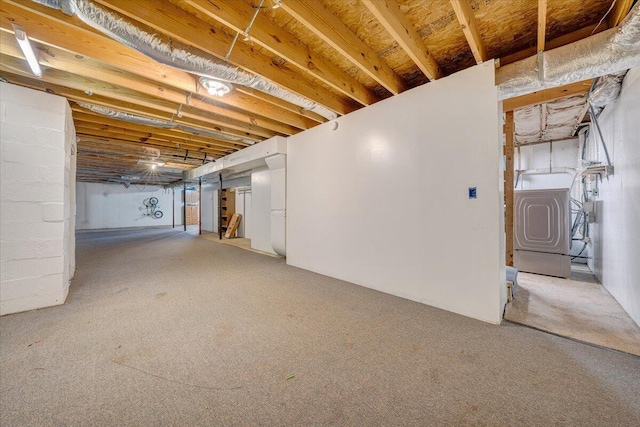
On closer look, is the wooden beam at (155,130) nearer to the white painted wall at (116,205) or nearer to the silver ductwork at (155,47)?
the silver ductwork at (155,47)

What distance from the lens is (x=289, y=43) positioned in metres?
2.06

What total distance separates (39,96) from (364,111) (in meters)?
3.38

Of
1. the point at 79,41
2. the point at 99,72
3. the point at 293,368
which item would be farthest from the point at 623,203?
the point at 99,72

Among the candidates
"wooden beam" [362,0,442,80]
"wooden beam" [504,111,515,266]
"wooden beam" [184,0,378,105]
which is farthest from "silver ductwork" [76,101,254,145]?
"wooden beam" [504,111,515,266]

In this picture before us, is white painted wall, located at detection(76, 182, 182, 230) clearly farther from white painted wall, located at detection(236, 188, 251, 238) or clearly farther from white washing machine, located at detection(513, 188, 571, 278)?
white washing machine, located at detection(513, 188, 571, 278)

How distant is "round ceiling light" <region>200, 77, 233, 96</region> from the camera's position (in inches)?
97.1

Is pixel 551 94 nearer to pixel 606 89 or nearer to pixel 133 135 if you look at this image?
pixel 606 89

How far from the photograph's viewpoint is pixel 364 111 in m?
3.08

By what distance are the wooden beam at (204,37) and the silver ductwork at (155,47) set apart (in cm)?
6

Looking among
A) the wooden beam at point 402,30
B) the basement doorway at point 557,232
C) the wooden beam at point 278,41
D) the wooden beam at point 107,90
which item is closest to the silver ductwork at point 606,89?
the basement doorway at point 557,232

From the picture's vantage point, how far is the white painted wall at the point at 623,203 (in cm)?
215

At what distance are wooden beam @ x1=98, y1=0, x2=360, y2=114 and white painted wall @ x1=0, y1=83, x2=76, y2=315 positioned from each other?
1.55 metres

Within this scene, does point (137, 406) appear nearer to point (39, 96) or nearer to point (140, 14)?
point (140, 14)

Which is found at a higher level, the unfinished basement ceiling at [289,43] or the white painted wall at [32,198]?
the unfinished basement ceiling at [289,43]
